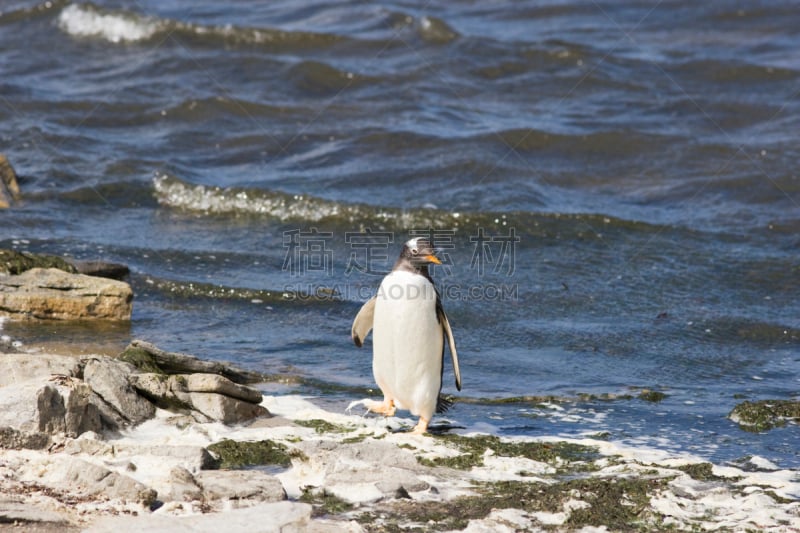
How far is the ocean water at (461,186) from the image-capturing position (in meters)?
9.24

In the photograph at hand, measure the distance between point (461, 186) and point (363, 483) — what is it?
968 cm

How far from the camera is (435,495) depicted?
5.91 meters

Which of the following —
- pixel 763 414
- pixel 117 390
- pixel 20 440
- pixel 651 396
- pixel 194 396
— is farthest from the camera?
pixel 651 396

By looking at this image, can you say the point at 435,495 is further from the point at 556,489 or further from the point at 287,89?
the point at 287,89

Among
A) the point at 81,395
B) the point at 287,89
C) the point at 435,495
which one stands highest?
the point at 287,89

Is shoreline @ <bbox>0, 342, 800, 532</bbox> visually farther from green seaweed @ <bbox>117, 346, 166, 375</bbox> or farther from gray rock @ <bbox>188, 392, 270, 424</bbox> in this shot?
green seaweed @ <bbox>117, 346, 166, 375</bbox>

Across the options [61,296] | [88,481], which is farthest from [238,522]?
[61,296]

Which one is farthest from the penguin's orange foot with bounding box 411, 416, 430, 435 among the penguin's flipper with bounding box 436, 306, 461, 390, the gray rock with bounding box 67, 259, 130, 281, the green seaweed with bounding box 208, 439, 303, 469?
the gray rock with bounding box 67, 259, 130, 281

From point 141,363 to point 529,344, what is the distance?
4022 millimetres

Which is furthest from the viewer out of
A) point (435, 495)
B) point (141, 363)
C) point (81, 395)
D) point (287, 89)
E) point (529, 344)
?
point (287, 89)

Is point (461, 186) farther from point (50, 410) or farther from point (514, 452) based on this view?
point (50, 410)

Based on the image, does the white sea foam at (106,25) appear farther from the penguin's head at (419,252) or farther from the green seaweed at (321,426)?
the green seaweed at (321,426)

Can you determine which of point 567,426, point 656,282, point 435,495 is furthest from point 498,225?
point 435,495

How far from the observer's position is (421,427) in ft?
23.9
